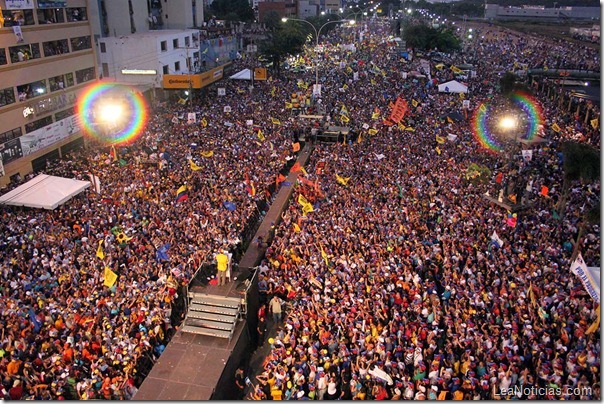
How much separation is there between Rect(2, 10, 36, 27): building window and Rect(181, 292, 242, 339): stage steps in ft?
62.6

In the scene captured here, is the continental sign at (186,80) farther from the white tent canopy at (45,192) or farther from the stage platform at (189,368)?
the stage platform at (189,368)

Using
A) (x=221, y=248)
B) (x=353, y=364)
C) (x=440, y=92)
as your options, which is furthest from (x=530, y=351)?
(x=440, y=92)

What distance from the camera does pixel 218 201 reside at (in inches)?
785

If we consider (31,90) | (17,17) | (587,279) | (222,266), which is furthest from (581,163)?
(17,17)

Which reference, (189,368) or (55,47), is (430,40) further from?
(189,368)

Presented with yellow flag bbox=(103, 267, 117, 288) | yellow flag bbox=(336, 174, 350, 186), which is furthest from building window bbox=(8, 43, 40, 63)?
yellow flag bbox=(336, 174, 350, 186)

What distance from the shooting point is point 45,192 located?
19.4 metres

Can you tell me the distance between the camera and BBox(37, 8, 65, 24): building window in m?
27.5

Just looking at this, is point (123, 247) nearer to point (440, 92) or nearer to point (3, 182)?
point (3, 182)

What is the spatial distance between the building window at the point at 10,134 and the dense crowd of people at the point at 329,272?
2.34m

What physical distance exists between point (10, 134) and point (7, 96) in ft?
5.98

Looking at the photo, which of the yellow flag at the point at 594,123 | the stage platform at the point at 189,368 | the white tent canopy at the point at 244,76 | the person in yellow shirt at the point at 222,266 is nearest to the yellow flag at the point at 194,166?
the person in yellow shirt at the point at 222,266

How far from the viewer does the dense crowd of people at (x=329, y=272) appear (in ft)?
36.2

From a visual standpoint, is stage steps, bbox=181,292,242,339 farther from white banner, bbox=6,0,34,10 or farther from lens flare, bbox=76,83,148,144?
white banner, bbox=6,0,34,10
